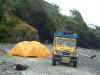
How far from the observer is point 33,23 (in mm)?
50406

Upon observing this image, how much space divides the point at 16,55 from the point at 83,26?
44655 millimetres

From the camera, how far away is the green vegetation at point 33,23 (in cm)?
4116

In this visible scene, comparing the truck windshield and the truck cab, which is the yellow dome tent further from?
the truck windshield

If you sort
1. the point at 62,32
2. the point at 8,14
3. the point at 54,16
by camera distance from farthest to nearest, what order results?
1. the point at 54,16
2. the point at 8,14
3. the point at 62,32

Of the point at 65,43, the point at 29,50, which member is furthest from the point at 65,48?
the point at 29,50

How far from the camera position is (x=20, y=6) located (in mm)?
48344

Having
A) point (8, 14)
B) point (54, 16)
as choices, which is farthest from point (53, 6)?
point (8, 14)

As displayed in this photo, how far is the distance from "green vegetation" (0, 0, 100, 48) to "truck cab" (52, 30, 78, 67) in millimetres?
22200

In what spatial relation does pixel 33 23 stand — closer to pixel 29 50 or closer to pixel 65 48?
pixel 29 50

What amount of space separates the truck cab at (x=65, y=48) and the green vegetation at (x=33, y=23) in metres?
22.2

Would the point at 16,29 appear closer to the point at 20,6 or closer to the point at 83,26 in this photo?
the point at 20,6

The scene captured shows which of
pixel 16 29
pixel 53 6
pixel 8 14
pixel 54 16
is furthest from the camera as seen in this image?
pixel 53 6

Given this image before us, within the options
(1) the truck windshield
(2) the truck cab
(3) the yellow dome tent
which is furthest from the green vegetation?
(1) the truck windshield

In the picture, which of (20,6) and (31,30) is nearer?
(31,30)
